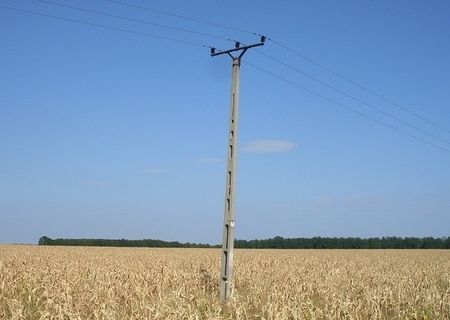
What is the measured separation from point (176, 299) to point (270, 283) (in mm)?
5534

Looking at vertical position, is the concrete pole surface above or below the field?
above

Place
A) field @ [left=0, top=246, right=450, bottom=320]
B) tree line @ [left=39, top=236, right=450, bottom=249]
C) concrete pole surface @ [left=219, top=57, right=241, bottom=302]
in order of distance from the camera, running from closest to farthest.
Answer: field @ [left=0, top=246, right=450, bottom=320]
concrete pole surface @ [left=219, top=57, right=241, bottom=302]
tree line @ [left=39, top=236, right=450, bottom=249]

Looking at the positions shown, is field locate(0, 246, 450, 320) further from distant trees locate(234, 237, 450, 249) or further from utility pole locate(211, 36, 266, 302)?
distant trees locate(234, 237, 450, 249)

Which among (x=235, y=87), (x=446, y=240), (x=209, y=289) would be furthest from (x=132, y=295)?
(x=446, y=240)

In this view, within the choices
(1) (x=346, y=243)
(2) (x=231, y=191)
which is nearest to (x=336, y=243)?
(1) (x=346, y=243)

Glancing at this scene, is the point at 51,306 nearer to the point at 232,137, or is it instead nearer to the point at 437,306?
the point at 232,137

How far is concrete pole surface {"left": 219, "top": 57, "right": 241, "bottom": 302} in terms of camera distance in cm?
1402

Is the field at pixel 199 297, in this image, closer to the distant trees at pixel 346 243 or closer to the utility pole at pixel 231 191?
the utility pole at pixel 231 191

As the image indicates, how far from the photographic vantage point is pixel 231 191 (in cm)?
1455

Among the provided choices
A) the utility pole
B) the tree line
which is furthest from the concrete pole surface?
the tree line

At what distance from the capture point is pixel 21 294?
13.3 m

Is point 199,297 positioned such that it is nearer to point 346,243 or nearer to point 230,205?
point 230,205

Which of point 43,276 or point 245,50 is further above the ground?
point 245,50

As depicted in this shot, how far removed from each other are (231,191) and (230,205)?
408mm
